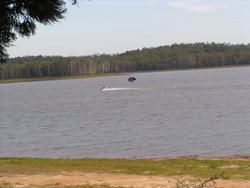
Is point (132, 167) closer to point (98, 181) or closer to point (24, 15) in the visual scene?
point (98, 181)

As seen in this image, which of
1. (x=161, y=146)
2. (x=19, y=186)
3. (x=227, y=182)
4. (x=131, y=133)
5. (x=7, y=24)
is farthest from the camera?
(x=131, y=133)

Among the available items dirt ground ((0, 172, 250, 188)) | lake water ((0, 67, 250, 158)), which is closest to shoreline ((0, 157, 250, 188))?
dirt ground ((0, 172, 250, 188))

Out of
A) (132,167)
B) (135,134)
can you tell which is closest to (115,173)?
(132,167)

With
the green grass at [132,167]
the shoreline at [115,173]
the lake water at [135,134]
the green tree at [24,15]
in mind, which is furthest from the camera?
the lake water at [135,134]

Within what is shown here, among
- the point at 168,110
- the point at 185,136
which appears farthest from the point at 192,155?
the point at 168,110

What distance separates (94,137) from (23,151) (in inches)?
242

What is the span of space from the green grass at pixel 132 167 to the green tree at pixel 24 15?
1111 centimetres

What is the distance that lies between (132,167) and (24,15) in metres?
14.1

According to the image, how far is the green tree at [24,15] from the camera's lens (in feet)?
19.1

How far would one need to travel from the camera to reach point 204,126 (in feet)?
122

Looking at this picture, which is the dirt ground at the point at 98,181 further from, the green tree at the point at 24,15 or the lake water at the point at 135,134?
the lake water at the point at 135,134

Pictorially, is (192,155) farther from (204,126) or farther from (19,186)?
(19,186)

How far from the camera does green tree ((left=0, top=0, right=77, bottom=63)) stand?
5.82m

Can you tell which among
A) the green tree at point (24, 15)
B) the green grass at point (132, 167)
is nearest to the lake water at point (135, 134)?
the green grass at point (132, 167)
